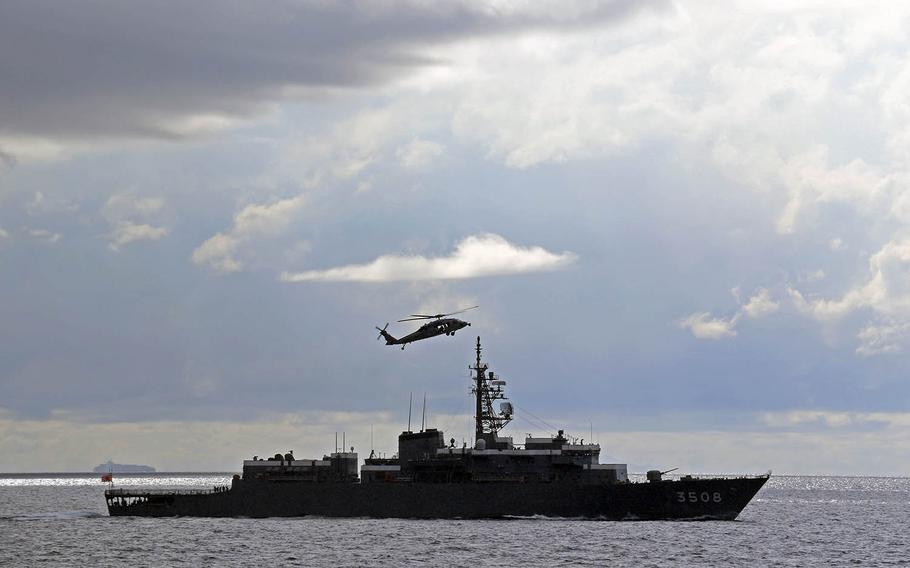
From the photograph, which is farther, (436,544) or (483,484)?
(483,484)

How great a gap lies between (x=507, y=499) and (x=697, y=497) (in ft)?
41.5

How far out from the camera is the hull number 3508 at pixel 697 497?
7975 cm

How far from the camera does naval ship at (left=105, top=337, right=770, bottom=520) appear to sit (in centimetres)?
7800

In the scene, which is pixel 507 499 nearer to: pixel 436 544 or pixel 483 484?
pixel 483 484

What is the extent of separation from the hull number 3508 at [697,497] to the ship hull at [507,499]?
0.07 metres

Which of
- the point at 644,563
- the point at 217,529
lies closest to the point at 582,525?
the point at 644,563

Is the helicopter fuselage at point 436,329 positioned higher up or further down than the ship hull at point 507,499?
higher up

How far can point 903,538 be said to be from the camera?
286ft

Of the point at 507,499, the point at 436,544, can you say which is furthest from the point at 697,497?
the point at 436,544

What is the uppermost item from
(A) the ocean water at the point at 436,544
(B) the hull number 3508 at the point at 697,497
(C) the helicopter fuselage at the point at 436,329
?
(C) the helicopter fuselage at the point at 436,329

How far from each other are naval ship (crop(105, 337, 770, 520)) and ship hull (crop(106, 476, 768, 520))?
0.06 m

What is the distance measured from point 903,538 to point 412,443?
36.1 m

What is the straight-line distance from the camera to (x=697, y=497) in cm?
8019

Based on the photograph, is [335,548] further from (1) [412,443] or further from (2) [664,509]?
(2) [664,509]
